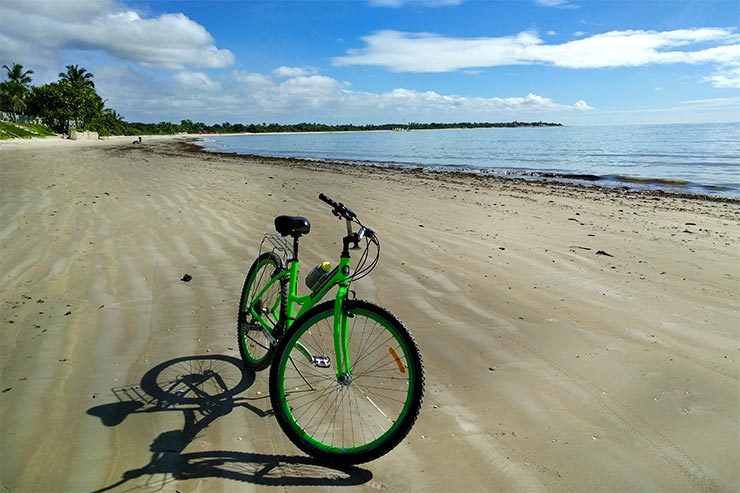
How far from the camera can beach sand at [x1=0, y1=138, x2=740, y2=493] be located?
8.82 feet

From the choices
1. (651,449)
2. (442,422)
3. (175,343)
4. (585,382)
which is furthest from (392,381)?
(175,343)

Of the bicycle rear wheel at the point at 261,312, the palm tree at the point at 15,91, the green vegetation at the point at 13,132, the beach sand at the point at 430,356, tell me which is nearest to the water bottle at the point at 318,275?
the bicycle rear wheel at the point at 261,312

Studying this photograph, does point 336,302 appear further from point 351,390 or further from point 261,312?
point 261,312

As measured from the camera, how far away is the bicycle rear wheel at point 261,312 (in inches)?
136

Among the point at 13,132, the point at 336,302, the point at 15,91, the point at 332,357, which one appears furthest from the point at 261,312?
the point at 15,91

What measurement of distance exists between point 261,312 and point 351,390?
0.89m

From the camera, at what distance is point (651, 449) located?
114 inches

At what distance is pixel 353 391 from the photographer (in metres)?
3.47

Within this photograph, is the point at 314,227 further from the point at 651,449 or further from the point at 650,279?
the point at 651,449

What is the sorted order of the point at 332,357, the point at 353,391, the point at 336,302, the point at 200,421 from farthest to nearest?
the point at 332,357
the point at 353,391
the point at 200,421
the point at 336,302

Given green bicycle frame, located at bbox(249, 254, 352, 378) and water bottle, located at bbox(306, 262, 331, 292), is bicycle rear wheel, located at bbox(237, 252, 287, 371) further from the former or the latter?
water bottle, located at bbox(306, 262, 331, 292)

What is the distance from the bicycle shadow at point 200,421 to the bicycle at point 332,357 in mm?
115

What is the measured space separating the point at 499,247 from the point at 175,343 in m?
5.07

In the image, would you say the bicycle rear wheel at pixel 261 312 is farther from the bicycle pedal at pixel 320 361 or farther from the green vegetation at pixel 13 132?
the green vegetation at pixel 13 132
